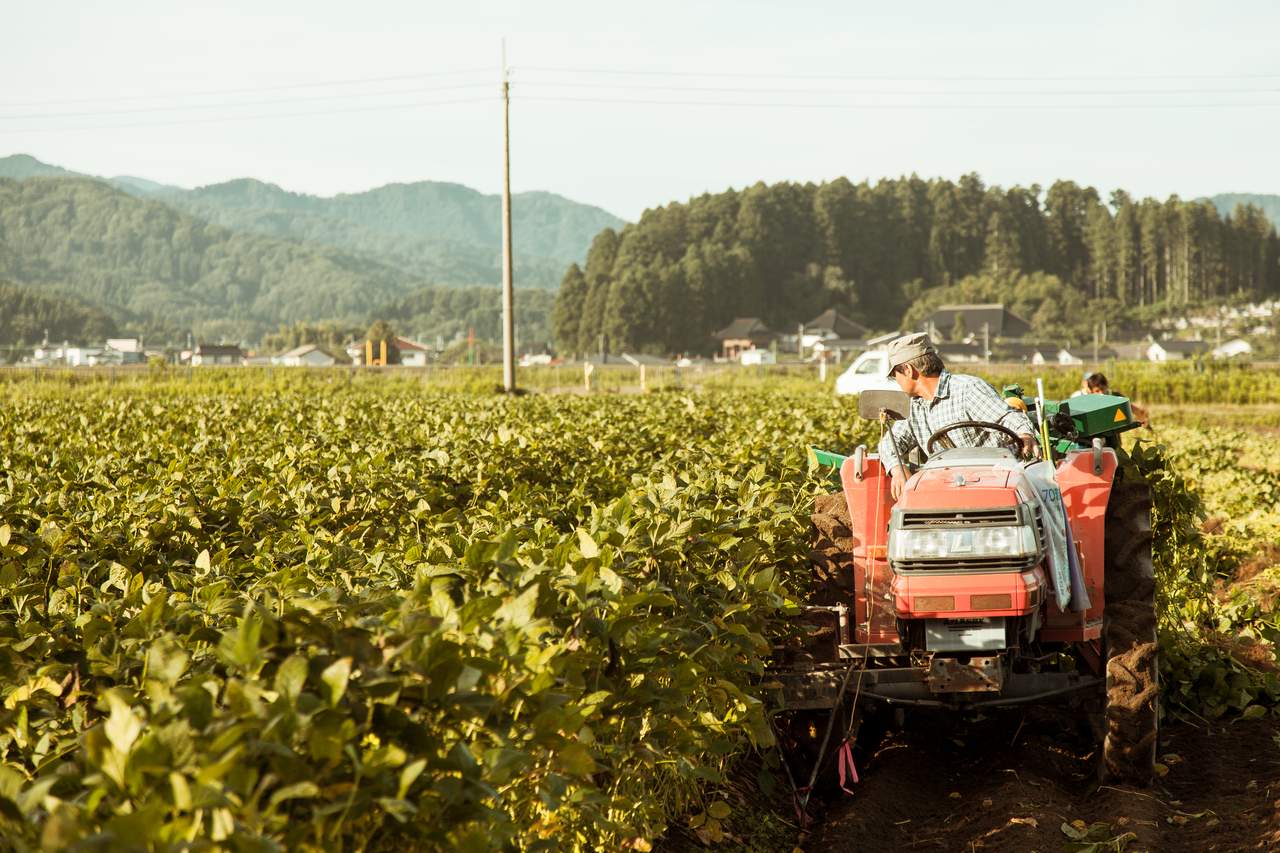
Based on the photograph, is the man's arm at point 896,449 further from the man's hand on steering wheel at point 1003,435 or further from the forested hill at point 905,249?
the forested hill at point 905,249

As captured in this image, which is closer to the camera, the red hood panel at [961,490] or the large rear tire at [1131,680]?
the red hood panel at [961,490]

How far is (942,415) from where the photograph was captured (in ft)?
20.7

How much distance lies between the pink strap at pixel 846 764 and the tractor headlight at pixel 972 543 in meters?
1.03

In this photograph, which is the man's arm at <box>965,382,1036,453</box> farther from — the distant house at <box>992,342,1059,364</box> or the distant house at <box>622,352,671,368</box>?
the distant house at <box>622,352,671,368</box>

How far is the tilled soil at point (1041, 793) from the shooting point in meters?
5.21

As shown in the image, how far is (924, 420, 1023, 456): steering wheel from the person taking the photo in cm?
592

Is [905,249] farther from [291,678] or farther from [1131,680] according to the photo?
[291,678]

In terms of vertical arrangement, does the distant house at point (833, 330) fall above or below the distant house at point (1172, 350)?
above

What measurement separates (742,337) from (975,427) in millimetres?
124909

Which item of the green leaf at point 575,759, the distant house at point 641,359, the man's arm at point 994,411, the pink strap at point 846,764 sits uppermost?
the distant house at point 641,359

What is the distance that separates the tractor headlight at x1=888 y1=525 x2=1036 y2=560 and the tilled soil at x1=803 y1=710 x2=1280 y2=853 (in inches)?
44.0

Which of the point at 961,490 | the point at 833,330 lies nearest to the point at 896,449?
the point at 961,490

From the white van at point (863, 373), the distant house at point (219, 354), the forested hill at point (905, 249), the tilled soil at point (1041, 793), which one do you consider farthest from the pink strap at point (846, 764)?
the forested hill at point (905, 249)

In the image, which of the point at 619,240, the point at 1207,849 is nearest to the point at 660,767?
the point at 1207,849
